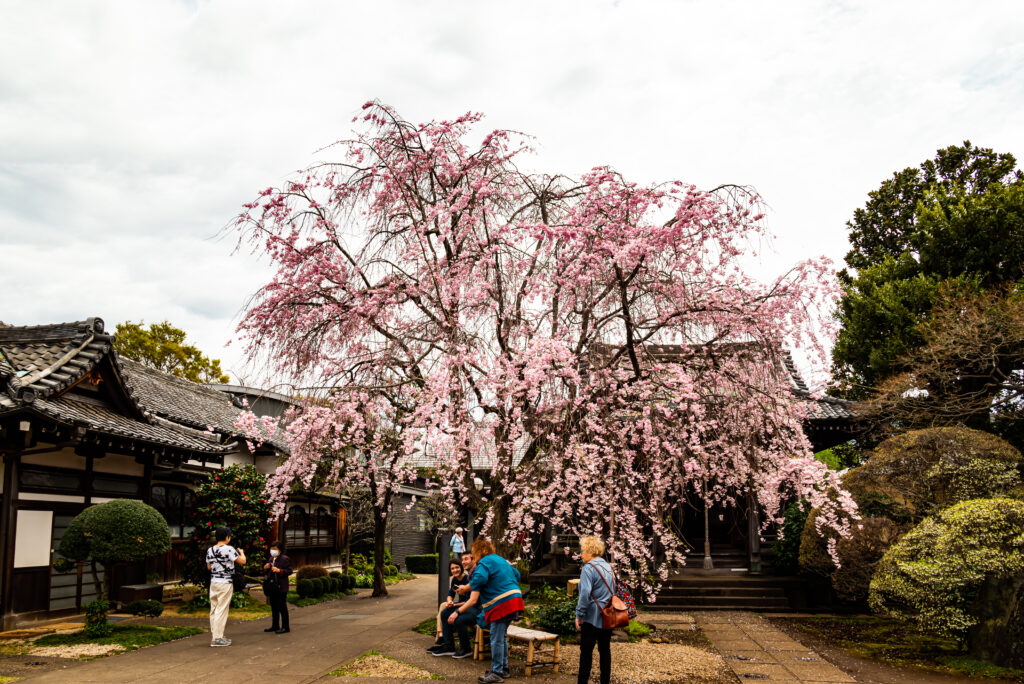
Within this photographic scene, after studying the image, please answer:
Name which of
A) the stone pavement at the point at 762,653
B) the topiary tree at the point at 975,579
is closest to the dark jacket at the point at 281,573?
the stone pavement at the point at 762,653

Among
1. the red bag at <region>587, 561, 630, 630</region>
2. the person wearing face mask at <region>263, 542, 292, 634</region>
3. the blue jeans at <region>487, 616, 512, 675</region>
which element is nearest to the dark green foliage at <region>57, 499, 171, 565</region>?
the person wearing face mask at <region>263, 542, 292, 634</region>

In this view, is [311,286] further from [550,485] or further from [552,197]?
[550,485]

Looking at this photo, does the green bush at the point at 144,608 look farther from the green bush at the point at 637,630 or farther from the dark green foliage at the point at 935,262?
the dark green foliage at the point at 935,262

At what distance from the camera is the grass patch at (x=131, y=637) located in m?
10.1

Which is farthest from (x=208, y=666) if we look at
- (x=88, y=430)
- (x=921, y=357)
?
(x=921, y=357)

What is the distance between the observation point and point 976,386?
18641 mm

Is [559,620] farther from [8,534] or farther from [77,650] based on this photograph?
[8,534]

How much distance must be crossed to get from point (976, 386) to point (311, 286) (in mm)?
18253

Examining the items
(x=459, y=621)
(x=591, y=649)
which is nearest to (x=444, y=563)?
(x=459, y=621)

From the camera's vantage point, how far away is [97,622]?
10.6m

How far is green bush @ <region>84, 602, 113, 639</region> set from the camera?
34.5 feet

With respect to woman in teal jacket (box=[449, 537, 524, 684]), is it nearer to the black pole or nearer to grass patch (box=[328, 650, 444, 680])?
grass patch (box=[328, 650, 444, 680])

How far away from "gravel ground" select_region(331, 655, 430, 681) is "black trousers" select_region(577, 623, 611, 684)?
2.32 meters

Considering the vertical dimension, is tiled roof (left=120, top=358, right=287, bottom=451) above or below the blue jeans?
above
